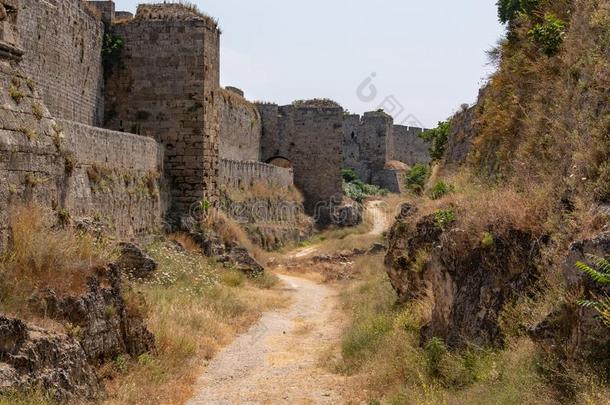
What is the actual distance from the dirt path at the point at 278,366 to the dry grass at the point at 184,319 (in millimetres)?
260

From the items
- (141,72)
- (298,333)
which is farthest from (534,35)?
(141,72)

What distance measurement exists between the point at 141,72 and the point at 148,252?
575cm

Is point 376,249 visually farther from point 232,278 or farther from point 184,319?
point 184,319

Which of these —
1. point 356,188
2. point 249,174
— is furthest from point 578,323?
point 356,188

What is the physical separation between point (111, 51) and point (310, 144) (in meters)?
16.9

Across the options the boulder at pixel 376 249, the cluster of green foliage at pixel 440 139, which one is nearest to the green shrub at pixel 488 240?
the cluster of green foliage at pixel 440 139

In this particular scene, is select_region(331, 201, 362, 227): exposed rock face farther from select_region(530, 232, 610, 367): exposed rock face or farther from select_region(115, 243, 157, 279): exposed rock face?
select_region(530, 232, 610, 367): exposed rock face

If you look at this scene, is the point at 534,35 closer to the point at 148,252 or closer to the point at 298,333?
the point at 298,333

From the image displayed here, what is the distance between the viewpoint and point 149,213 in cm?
1530

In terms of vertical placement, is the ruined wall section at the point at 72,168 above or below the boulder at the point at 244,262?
above

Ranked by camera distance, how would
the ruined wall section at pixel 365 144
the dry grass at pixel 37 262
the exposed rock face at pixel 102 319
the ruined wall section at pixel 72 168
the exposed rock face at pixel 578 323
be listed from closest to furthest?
the exposed rock face at pixel 578 323, the dry grass at pixel 37 262, the exposed rock face at pixel 102 319, the ruined wall section at pixel 72 168, the ruined wall section at pixel 365 144

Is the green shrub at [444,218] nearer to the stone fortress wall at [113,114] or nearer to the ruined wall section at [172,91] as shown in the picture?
the stone fortress wall at [113,114]

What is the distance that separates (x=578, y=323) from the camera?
4961mm

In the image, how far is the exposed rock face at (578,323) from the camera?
15.6 feet
